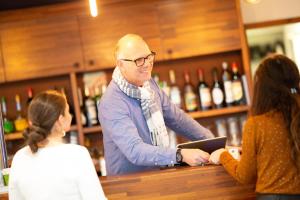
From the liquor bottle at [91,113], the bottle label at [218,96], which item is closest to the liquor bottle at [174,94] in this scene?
the bottle label at [218,96]

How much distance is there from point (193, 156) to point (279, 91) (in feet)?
1.65

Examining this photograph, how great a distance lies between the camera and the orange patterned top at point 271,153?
1.66 meters

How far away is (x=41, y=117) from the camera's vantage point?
1.68m

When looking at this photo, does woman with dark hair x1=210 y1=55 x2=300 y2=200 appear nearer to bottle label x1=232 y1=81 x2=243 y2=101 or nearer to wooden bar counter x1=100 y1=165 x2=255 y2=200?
wooden bar counter x1=100 y1=165 x2=255 y2=200

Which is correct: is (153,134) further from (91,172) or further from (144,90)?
(91,172)

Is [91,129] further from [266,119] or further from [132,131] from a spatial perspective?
[266,119]

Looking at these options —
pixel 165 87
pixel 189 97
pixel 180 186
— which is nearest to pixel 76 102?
pixel 165 87

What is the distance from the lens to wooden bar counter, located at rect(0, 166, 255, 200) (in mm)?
1952

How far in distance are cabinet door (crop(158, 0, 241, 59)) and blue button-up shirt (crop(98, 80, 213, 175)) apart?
42.5 inches

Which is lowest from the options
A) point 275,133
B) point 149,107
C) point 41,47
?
point 275,133

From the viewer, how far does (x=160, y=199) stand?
1972mm

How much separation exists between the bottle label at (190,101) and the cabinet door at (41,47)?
0.85 metres

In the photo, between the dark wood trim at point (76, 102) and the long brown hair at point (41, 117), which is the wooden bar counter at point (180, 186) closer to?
the long brown hair at point (41, 117)

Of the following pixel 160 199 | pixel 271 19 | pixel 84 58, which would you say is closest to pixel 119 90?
pixel 160 199
